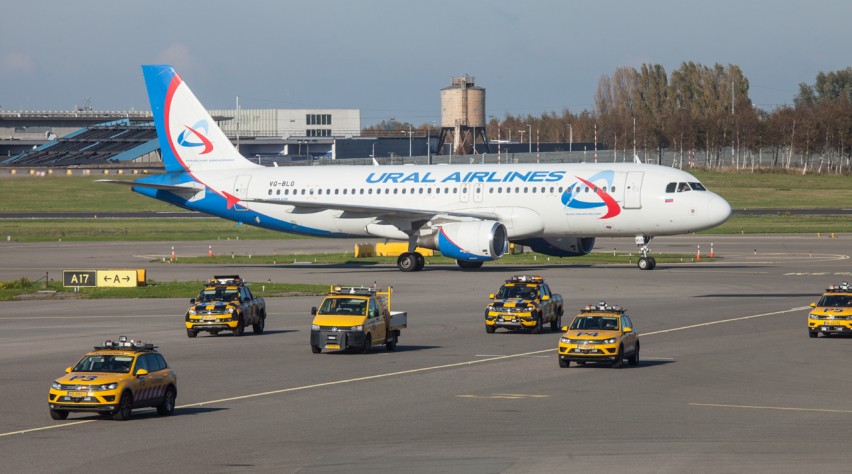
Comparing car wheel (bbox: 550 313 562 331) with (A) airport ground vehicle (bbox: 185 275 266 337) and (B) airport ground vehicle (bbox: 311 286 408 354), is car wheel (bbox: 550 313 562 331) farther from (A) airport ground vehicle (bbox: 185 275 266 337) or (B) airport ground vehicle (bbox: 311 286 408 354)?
(A) airport ground vehicle (bbox: 185 275 266 337)

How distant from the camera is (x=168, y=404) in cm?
2630

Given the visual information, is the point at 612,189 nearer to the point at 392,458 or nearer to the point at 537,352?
the point at 537,352

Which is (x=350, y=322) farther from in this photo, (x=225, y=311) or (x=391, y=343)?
(x=225, y=311)

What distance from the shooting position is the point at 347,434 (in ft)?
77.9

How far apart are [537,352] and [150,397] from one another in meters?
14.8

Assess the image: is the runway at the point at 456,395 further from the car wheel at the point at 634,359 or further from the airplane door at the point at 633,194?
the airplane door at the point at 633,194

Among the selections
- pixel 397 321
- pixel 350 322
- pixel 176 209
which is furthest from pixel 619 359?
pixel 176 209

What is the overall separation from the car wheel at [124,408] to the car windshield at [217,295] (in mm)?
17491

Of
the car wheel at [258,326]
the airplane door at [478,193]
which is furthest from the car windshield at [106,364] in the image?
the airplane door at [478,193]

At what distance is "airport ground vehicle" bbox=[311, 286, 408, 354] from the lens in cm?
3666

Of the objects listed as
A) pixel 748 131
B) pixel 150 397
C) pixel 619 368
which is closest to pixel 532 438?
pixel 150 397

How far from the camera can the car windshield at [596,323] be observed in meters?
33.9

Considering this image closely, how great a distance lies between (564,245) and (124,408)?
47.6 m

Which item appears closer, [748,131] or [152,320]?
[152,320]
